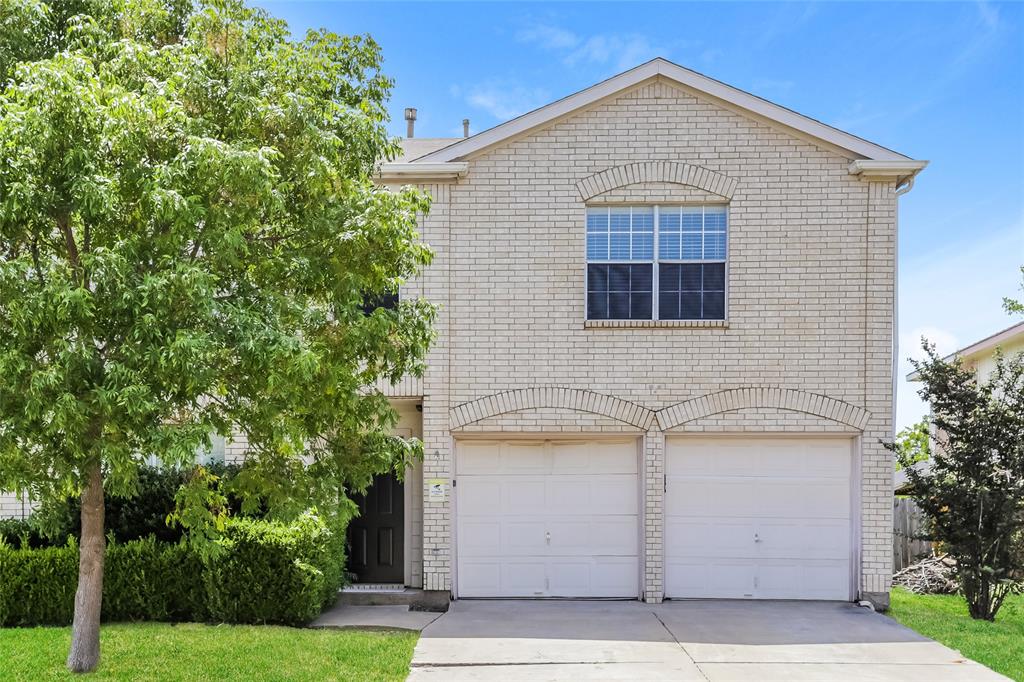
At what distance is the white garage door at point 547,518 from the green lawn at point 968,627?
A: 3.38 meters

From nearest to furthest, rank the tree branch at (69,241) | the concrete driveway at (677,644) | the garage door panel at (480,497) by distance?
the tree branch at (69,241) < the concrete driveway at (677,644) < the garage door panel at (480,497)

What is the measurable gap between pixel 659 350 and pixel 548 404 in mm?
1581

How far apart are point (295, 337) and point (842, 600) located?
8.03 m

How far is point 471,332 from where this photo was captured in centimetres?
1063

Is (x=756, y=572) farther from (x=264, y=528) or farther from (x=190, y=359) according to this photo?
(x=190, y=359)

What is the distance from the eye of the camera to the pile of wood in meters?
11.8

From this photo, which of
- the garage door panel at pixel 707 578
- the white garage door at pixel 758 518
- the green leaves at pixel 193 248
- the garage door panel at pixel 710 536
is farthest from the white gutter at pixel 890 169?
the green leaves at pixel 193 248

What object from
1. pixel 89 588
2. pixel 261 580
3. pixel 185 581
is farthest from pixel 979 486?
pixel 89 588

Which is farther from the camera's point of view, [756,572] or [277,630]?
[756,572]

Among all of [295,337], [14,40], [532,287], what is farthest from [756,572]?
[14,40]

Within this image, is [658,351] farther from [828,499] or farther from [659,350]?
[828,499]

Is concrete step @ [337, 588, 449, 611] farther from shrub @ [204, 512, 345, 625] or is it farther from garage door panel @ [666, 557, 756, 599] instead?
garage door panel @ [666, 557, 756, 599]

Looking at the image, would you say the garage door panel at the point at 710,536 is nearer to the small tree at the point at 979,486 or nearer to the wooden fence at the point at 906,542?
the small tree at the point at 979,486

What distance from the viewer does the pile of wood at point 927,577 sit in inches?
463
